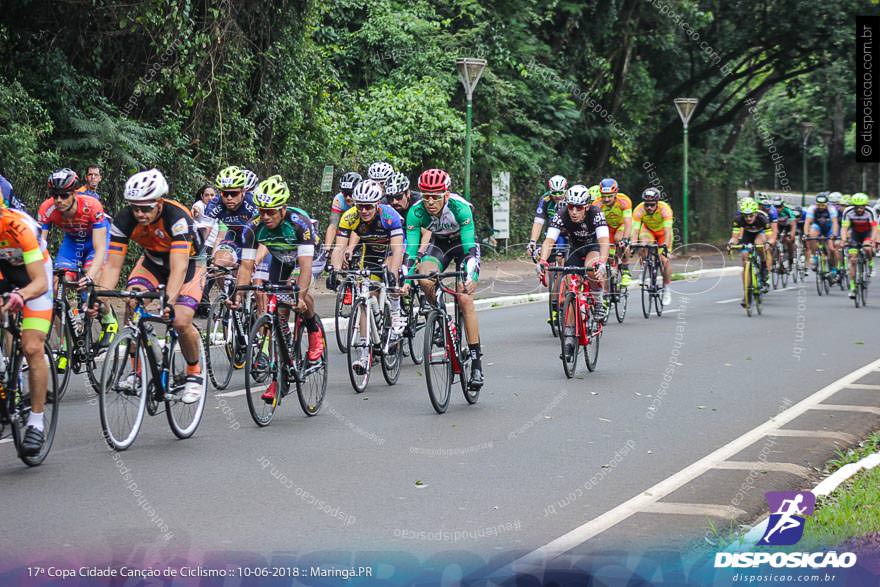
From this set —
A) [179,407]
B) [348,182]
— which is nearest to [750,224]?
[348,182]

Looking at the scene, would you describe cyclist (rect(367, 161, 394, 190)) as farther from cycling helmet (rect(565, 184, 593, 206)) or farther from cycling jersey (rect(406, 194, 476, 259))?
cycling helmet (rect(565, 184, 593, 206))

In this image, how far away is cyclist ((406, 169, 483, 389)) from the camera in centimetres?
1080

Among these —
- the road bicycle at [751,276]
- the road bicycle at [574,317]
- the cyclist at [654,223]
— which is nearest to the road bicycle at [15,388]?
the road bicycle at [574,317]

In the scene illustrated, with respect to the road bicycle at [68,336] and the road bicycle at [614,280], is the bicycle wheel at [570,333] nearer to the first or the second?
the road bicycle at [68,336]

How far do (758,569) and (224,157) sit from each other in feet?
60.1

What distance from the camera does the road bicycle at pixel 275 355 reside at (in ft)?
31.8

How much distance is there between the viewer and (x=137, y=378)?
8.85 m

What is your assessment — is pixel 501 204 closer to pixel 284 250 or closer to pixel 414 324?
pixel 414 324

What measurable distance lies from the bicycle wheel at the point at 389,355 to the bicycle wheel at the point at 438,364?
4.77 ft

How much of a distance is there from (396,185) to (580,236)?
A: 2181mm

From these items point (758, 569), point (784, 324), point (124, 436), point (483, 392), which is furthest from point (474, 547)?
point (784, 324)

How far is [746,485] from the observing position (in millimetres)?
7746

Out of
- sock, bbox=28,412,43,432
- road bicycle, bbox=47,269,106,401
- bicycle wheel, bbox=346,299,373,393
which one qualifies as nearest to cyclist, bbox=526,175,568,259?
bicycle wheel, bbox=346,299,373,393

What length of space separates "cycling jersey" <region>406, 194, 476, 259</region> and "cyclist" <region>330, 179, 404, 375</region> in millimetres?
437
